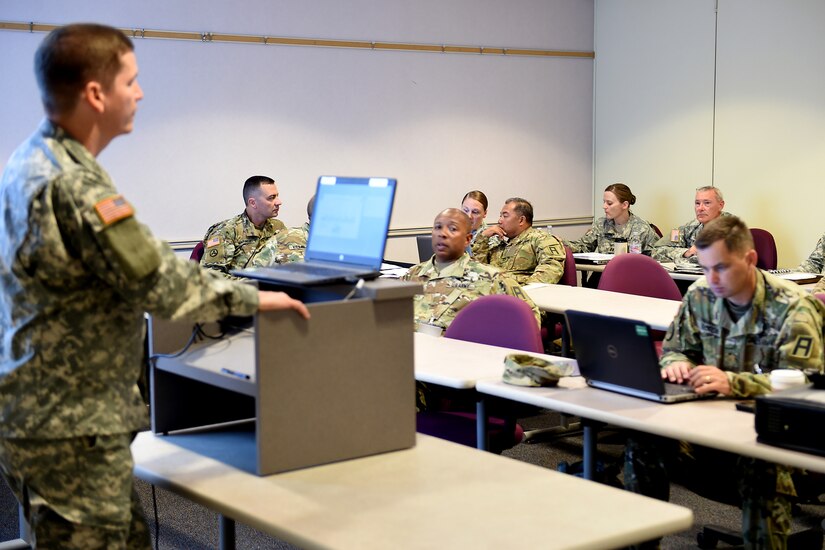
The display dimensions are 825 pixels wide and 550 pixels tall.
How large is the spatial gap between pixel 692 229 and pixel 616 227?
61 cm

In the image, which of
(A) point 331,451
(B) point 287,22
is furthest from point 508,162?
(A) point 331,451

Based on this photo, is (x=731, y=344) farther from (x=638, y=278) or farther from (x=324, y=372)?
(x=638, y=278)

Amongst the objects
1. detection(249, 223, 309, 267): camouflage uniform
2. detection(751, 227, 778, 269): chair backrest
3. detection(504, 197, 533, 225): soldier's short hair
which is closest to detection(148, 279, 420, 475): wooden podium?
detection(249, 223, 309, 267): camouflage uniform

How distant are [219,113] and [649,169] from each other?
13.6ft

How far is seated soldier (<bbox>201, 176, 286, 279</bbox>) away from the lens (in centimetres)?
672

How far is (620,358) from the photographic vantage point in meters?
2.99

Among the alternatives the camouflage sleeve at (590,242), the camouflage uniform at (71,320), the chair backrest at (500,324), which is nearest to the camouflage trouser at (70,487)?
the camouflage uniform at (71,320)

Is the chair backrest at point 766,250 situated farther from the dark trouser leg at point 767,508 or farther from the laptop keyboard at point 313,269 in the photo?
the laptop keyboard at point 313,269

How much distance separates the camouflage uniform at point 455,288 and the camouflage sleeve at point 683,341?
137cm

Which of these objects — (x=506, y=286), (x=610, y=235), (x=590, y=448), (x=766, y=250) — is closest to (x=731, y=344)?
(x=590, y=448)

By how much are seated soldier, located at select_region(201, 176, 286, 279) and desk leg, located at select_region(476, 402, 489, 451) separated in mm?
3508

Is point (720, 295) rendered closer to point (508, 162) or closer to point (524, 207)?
point (524, 207)

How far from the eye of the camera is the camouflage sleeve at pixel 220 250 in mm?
6695

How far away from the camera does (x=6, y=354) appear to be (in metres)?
1.99
